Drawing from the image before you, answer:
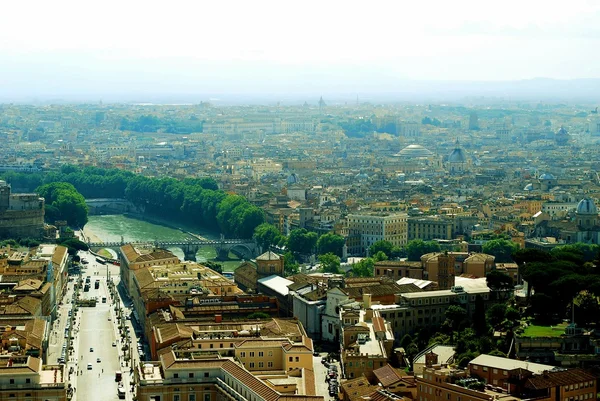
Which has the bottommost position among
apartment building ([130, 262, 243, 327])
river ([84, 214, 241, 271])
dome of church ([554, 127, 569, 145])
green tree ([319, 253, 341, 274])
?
dome of church ([554, 127, 569, 145])

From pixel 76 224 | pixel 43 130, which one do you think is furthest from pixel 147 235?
pixel 43 130

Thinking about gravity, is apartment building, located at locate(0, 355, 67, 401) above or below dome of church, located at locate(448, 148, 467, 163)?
above

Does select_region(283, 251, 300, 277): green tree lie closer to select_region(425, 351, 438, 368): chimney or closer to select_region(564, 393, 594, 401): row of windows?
select_region(425, 351, 438, 368): chimney

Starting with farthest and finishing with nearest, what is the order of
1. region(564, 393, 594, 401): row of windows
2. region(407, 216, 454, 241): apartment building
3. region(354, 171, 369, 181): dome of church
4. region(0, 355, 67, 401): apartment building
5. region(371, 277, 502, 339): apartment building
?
1. region(354, 171, 369, 181): dome of church
2. region(407, 216, 454, 241): apartment building
3. region(371, 277, 502, 339): apartment building
4. region(0, 355, 67, 401): apartment building
5. region(564, 393, 594, 401): row of windows

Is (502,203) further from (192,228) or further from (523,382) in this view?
(523,382)

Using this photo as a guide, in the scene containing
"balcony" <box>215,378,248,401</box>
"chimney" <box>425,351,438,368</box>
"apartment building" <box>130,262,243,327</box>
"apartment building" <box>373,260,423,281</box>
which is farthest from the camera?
"apartment building" <box>373,260,423,281</box>

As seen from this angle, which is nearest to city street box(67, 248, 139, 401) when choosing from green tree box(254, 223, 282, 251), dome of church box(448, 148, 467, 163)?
green tree box(254, 223, 282, 251)

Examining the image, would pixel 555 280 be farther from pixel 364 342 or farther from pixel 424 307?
pixel 364 342
